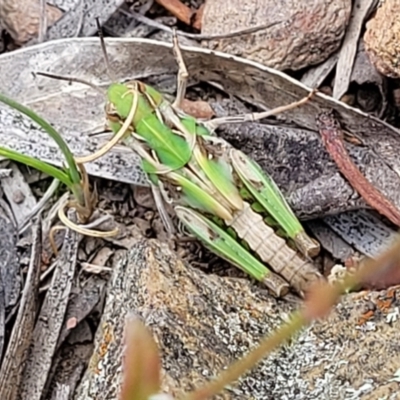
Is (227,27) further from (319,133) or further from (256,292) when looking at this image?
(256,292)

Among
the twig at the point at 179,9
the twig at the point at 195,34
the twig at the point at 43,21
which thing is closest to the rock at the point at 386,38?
the twig at the point at 195,34

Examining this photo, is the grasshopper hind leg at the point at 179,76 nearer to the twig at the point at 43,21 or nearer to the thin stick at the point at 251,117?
the thin stick at the point at 251,117

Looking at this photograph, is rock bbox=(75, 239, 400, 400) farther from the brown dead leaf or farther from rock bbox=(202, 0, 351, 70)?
rock bbox=(202, 0, 351, 70)

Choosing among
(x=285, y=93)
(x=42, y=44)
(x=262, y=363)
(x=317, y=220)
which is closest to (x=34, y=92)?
(x=42, y=44)

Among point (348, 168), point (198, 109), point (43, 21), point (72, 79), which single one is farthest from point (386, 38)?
point (43, 21)

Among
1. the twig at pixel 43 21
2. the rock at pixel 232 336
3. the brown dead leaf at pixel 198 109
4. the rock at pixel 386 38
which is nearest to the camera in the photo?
the rock at pixel 232 336

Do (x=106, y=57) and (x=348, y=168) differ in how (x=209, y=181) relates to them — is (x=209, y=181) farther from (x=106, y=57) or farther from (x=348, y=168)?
(x=106, y=57)
